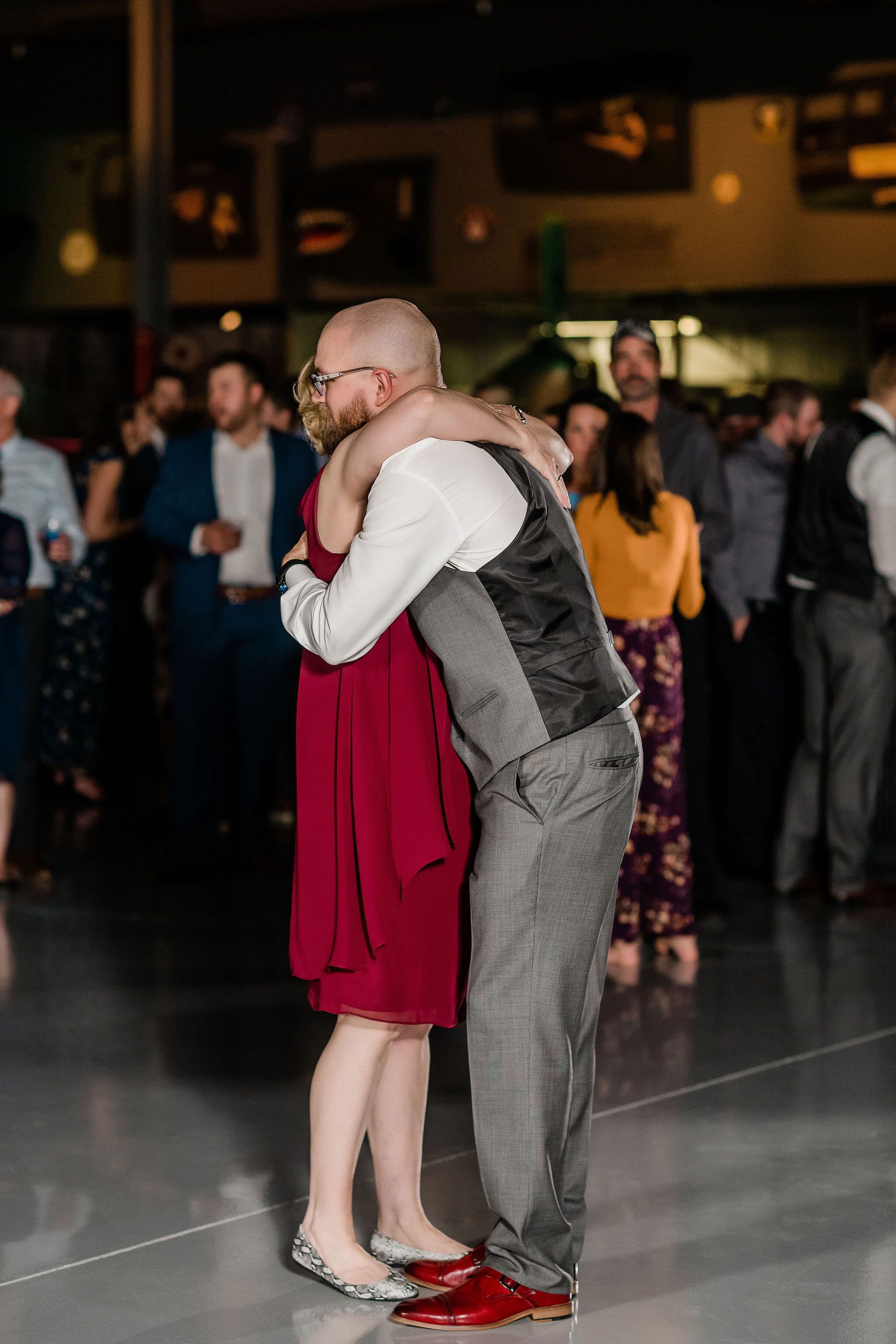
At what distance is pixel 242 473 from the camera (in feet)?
19.1

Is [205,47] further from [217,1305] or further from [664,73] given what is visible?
[217,1305]

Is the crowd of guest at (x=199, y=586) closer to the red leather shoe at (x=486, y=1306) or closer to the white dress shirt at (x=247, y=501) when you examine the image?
the white dress shirt at (x=247, y=501)

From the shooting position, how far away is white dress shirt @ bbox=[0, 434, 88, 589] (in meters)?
5.70

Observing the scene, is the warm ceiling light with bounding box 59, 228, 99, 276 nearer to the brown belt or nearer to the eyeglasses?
the brown belt

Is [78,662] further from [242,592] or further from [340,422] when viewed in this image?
[340,422]

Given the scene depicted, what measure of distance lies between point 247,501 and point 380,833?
3391 mm

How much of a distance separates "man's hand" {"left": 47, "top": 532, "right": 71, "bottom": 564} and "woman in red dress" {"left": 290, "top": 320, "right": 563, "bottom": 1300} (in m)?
3.21

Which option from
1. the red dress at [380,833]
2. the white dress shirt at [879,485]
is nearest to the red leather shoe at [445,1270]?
the red dress at [380,833]

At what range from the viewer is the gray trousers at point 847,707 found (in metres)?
5.54

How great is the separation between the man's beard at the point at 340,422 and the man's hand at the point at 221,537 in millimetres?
3022

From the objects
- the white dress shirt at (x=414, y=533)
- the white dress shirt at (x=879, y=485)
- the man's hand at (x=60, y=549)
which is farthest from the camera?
the man's hand at (x=60, y=549)

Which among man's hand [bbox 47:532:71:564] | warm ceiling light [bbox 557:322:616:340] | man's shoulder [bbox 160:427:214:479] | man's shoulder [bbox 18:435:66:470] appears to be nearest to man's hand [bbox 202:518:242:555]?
man's shoulder [bbox 160:427:214:479]

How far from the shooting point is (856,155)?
32.8 feet

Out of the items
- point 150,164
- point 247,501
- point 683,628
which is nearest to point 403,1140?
point 683,628
